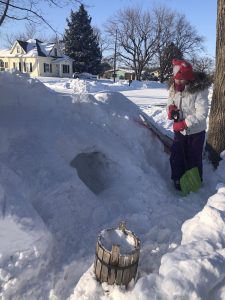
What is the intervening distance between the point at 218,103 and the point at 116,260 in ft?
12.0

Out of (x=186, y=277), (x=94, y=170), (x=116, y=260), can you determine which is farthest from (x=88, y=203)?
(x=186, y=277)

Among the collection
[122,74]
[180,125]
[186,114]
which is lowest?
[122,74]

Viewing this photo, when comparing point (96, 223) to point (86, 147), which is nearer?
point (96, 223)

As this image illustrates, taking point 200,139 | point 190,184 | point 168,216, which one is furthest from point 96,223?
point 200,139

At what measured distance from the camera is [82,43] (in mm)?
40875

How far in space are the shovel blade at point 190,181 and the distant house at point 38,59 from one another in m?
38.2

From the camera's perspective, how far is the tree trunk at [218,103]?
5270 millimetres

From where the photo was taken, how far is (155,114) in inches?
410

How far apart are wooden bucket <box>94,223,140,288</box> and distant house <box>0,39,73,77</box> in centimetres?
3993

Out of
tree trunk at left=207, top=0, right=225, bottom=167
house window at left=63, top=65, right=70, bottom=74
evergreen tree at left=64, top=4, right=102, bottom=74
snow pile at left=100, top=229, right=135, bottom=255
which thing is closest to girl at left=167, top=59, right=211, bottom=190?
tree trunk at left=207, top=0, right=225, bottom=167

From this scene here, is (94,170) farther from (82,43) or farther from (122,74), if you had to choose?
(122,74)

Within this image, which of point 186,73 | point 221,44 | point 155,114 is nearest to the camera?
point 186,73

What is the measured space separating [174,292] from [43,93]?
3463 millimetres

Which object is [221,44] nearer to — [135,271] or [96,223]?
[96,223]
